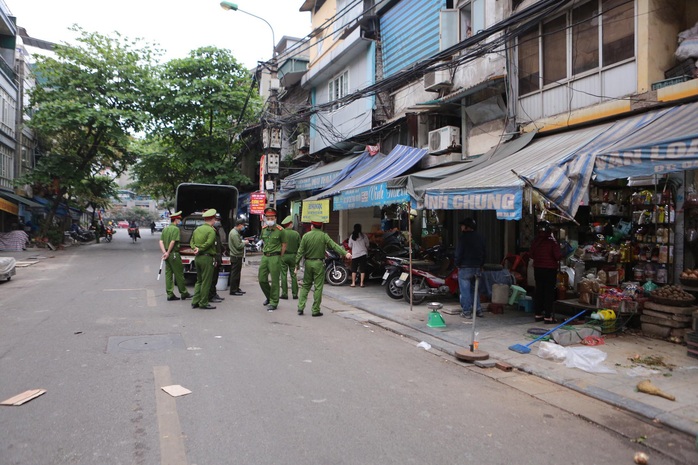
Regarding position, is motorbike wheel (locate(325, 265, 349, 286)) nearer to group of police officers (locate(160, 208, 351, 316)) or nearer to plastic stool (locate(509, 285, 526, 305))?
group of police officers (locate(160, 208, 351, 316))

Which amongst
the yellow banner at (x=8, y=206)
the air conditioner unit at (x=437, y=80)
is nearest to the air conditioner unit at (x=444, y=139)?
the air conditioner unit at (x=437, y=80)

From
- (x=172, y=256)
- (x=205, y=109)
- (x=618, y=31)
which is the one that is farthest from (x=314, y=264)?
(x=205, y=109)

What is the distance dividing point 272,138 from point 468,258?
11.7 metres

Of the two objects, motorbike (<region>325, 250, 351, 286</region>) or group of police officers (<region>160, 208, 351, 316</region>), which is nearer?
group of police officers (<region>160, 208, 351, 316</region>)

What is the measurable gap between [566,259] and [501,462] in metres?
6.72

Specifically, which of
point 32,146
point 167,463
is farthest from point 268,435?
point 32,146

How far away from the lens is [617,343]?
22.5ft

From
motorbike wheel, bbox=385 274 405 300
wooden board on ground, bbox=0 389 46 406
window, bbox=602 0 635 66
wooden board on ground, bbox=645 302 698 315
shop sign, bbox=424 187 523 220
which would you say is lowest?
wooden board on ground, bbox=0 389 46 406

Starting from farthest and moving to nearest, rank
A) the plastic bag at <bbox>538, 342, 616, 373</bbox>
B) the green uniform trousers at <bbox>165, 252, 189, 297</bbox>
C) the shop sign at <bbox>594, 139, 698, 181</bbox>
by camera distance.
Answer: the green uniform trousers at <bbox>165, 252, 189, 297</bbox>
the plastic bag at <bbox>538, 342, 616, 373</bbox>
the shop sign at <bbox>594, 139, 698, 181</bbox>

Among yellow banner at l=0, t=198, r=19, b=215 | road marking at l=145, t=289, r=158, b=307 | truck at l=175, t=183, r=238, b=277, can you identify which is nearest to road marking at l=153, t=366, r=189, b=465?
road marking at l=145, t=289, r=158, b=307

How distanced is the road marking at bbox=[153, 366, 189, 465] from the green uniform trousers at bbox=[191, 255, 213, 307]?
4240 mm

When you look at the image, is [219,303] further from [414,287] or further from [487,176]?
[487,176]

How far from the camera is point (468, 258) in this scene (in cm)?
852

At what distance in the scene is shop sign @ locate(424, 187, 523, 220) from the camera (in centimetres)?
644
